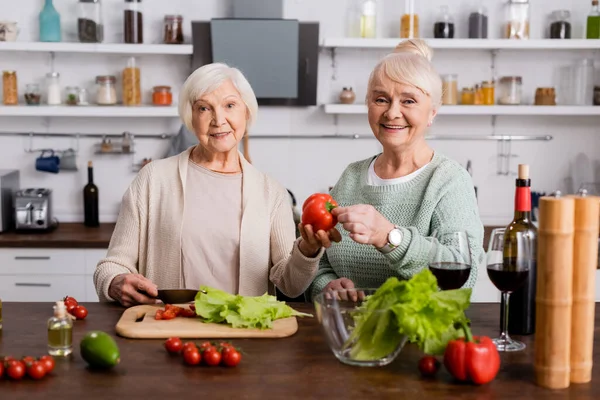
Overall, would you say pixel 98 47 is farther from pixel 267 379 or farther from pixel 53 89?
pixel 267 379

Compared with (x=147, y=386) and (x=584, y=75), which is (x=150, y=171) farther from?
(x=584, y=75)

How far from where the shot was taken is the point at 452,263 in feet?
5.70

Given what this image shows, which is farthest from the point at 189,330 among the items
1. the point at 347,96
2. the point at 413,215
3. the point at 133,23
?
the point at 133,23

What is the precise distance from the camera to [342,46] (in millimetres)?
4426

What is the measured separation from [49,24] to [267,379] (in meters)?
3.43

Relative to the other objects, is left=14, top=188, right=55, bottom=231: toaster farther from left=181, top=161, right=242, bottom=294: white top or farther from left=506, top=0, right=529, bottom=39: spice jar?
left=506, top=0, right=529, bottom=39: spice jar

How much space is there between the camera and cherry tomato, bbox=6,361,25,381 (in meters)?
1.55

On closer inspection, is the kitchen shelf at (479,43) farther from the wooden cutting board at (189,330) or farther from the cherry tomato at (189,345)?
the cherry tomato at (189,345)

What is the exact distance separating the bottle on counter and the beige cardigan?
2830mm

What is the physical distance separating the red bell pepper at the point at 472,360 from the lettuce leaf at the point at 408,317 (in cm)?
5

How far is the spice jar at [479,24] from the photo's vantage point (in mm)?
4500

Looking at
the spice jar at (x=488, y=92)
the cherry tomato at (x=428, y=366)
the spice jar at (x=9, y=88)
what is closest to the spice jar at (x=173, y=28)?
the spice jar at (x=9, y=88)

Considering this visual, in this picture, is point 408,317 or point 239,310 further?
point 239,310

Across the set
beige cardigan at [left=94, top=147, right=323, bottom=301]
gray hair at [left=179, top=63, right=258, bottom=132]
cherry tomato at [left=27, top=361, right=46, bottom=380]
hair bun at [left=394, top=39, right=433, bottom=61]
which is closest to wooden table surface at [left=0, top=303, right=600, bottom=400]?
cherry tomato at [left=27, top=361, right=46, bottom=380]
